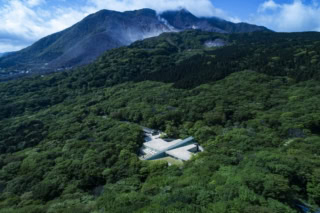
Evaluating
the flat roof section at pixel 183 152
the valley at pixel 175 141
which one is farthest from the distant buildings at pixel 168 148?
the valley at pixel 175 141

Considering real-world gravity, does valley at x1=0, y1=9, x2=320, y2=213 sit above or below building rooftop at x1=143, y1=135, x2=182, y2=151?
above

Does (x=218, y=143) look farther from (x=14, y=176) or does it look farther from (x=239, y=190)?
(x=14, y=176)

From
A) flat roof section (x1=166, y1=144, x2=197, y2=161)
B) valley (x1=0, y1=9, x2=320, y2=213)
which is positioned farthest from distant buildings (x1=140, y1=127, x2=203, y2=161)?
valley (x1=0, y1=9, x2=320, y2=213)

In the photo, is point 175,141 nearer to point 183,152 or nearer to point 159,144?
point 159,144

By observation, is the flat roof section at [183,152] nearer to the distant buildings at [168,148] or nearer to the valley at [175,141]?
the distant buildings at [168,148]

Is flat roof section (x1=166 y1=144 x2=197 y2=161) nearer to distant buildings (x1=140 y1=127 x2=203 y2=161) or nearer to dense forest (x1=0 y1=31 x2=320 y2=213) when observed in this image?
distant buildings (x1=140 y1=127 x2=203 y2=161)
